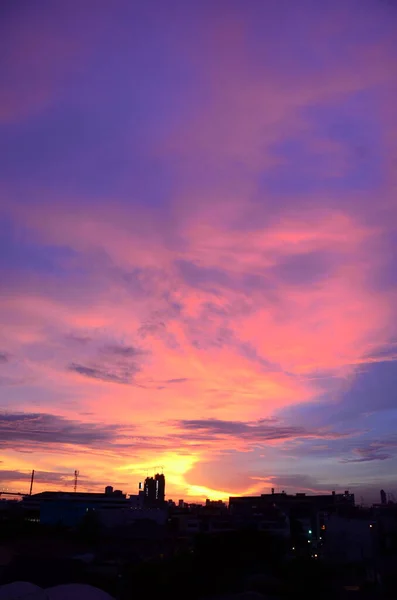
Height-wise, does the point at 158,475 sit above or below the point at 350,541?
above

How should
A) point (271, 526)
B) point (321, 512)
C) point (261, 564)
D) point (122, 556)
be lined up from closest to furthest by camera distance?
point (261, 564) < point (122, 556) < point (271, 526) < point (321, 512)

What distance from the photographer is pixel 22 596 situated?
Result: 14.3 meters

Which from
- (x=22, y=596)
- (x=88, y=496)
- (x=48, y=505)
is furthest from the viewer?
(x=88, y=496)

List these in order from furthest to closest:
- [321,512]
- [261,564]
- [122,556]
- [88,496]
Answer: [88,496], [321,512], [122,556], [261,564]

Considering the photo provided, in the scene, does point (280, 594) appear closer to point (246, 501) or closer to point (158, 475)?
point (246, 501)

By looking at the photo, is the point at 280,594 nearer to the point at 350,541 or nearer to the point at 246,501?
the point at 350,541

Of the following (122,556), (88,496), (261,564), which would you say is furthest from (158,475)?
(261,564)

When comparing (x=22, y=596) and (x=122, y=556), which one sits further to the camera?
(x=122, y=556)

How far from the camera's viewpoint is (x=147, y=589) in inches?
834

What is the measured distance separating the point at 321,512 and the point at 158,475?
6647 centimetres

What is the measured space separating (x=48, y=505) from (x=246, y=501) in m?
36.8

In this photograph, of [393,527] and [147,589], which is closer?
[147,589]

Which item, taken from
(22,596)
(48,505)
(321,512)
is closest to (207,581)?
(22,596)

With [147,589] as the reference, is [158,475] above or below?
above
